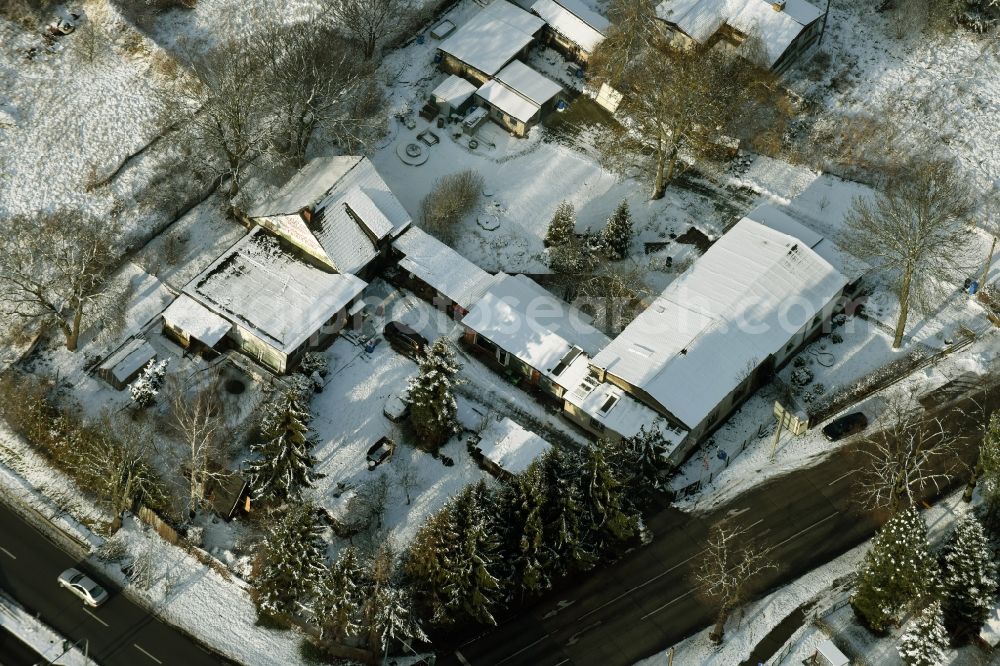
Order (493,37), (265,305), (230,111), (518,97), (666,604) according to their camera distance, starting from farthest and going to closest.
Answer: (493,37)
(518,97)
(230,111)
(265,305)
(666,604)

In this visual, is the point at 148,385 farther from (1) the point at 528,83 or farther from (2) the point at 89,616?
(1) the point at 528,83

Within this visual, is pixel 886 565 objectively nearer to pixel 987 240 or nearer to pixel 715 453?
pixel 715 453

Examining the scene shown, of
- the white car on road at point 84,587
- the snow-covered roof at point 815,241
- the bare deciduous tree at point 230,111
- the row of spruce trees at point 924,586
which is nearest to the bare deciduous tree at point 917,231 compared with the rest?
the snow-covered roof at point 815,241

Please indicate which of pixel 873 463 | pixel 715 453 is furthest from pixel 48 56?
pixel 873 463

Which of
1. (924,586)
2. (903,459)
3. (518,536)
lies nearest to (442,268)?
(518,536)

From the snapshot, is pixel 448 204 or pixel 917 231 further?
pixel 448 204

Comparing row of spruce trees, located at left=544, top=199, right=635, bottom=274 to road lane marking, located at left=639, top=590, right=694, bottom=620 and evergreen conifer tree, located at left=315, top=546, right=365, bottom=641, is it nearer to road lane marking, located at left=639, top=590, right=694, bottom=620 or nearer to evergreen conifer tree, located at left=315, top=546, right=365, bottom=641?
road lane marking, located at left=639, top=590, right=694, bottom=620
